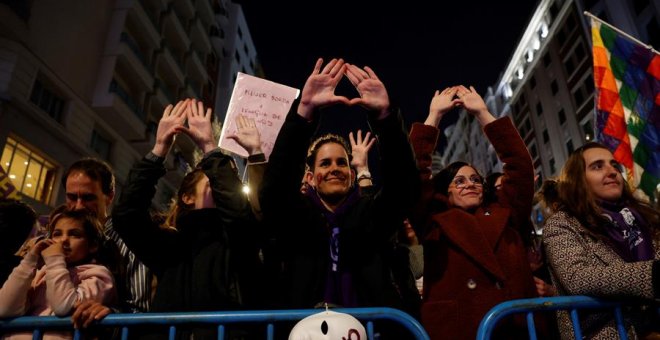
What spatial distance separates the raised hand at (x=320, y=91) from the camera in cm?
234

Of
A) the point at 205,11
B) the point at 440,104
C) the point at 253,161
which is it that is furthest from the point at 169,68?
the point at 440,104

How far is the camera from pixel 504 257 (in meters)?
2.54

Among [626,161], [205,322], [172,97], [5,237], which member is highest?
[172,97]

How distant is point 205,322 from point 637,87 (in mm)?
5999

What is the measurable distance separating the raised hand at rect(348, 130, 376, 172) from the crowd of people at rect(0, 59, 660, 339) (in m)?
1.02

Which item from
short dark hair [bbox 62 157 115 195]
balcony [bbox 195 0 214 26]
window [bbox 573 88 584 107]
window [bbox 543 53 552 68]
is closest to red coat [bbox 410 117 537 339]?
short dark hair [bbox 62 157 115 195]

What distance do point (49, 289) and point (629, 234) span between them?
3029mm

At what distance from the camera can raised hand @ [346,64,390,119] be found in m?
2.30

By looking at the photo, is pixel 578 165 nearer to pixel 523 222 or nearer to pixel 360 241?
pixel 523 222

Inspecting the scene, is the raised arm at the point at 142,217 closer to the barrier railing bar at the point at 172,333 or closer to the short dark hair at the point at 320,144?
the barrier railing bar at the point at 172,333

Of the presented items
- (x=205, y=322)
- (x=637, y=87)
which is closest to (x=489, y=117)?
(x=205, y=322)

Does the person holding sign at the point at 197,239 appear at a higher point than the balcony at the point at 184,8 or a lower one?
lower

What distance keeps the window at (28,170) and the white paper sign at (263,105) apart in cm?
1039

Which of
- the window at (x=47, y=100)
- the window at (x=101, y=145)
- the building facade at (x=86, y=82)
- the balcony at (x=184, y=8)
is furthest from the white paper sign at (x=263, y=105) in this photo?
the balcony at (x=184, y=8)
